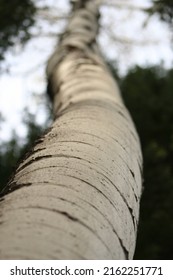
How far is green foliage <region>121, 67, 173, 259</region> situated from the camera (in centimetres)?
625

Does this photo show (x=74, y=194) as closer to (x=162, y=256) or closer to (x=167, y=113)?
(x=162, y=256)

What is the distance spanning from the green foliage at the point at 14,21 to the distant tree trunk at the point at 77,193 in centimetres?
290

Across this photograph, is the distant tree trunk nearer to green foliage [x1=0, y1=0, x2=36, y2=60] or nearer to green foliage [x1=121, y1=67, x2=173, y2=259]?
green foliage [x1=0, y1=0, x2=36, y2=60]

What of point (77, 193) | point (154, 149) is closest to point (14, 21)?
point (154, 149)

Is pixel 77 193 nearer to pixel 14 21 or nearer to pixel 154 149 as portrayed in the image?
pixel 14 21

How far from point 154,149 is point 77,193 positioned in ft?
20.0

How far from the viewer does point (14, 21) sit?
455cm

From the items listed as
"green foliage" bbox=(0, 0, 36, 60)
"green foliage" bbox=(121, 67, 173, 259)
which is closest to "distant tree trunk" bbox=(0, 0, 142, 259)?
"green foliage" bbox=(0, 0, 36, 60)

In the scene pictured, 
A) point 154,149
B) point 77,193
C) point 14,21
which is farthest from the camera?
point 154,149

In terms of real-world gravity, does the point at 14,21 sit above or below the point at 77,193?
above

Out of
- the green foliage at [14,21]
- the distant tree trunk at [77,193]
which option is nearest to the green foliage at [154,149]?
the green foliage at [14,21]

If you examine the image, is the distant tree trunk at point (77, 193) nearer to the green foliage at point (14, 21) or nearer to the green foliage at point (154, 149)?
the green foliage at point (14, 21)

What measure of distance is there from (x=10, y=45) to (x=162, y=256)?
413cm

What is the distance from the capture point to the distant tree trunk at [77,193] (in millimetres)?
829
